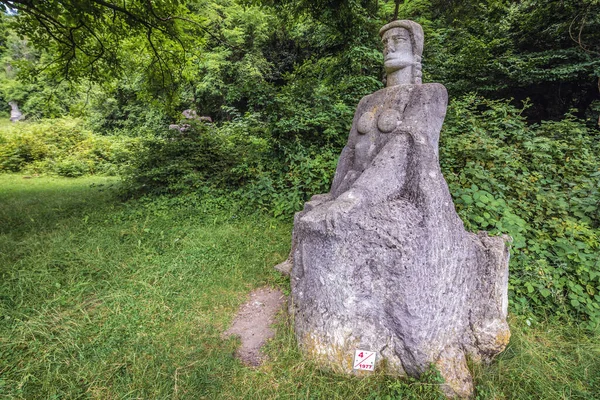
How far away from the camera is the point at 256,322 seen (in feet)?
8.21

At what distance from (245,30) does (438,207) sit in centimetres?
1412

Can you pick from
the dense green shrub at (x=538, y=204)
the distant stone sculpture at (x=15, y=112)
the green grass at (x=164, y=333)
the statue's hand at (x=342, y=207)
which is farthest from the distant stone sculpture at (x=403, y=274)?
the distant stone sculpture at (x=15, y=112)

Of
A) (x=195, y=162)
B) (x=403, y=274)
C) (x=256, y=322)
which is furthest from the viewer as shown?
(x=195, y=162)

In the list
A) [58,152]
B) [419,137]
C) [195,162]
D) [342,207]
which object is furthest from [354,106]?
[58,152]

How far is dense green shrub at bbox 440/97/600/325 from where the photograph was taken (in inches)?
104

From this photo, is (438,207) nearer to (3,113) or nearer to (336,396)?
(336,396)

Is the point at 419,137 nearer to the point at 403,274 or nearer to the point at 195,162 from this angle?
the point at 403,274

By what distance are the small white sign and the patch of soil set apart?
691 mm

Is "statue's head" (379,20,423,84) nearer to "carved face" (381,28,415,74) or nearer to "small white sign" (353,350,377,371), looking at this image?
"carved face" (381,28,415,74)

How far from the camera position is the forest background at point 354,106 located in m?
3.09

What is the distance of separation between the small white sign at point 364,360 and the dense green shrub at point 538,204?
1.58 meters

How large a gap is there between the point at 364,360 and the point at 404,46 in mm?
2368

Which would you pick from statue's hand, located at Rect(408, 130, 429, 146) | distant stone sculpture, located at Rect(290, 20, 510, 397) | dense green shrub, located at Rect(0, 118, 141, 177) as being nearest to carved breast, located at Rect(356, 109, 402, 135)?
distant stone sculpture, located at Rect(290, 20, 510, 397)

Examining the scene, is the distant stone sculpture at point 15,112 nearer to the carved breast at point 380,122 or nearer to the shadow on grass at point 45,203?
the shadow on grass at point 45,203
